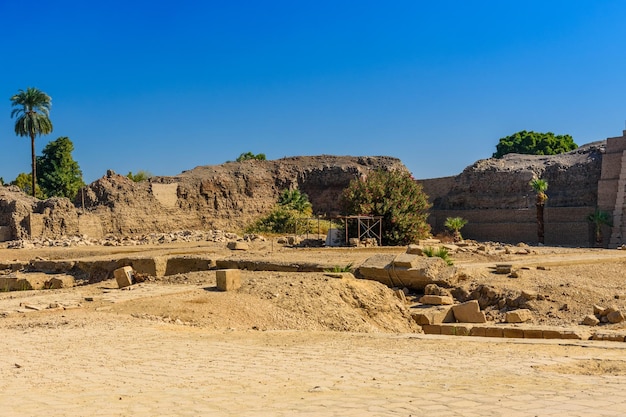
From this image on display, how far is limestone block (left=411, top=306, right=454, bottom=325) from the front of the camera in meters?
12.7

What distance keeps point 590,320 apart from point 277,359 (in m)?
7.03

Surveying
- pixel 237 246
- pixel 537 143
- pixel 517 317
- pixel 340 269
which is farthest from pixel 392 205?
pixel 537 143

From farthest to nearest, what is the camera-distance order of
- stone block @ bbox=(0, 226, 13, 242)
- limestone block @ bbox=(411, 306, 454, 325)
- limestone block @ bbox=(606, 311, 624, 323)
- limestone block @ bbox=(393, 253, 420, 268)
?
stone block @ bbox=(0, 226, 13, 242), limestone block @ bbox=(393, 253, 420, 268), limestone block @ bbox=(411, 306, 454, 325), limestone block @ bbox=(606, 311, 624, 323)

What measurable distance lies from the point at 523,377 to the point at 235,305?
5741mm

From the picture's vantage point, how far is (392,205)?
26.1 m

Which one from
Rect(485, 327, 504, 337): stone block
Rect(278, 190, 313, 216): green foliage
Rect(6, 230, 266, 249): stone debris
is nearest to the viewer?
Rect(485, 327, 504, 337): stone block

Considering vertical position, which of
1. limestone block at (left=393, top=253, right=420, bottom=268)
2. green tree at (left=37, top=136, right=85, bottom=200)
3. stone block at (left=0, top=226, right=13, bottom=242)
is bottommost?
limestone block at (left=393, top=253, right=420, bottom=268)

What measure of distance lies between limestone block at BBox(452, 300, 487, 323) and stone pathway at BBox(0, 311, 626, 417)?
3.74m

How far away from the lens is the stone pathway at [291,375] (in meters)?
5.29

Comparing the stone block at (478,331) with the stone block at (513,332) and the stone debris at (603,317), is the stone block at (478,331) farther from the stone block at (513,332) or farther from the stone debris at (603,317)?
the stone debris at (603,317)

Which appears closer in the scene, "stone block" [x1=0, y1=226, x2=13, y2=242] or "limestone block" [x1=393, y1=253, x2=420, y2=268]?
"limestone block" [x1=393, y1=253, x2=420, y2=268]

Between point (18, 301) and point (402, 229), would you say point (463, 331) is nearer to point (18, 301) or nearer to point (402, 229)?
point (18, 301)

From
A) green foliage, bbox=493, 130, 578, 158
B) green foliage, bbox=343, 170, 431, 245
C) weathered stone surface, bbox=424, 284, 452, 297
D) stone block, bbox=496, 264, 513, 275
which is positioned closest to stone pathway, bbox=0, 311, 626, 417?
weathered stone surface, bbox=424, 284, 452, 297

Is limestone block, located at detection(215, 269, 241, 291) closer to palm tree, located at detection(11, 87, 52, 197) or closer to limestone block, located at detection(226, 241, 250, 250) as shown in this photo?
limestone block, located at detection(226, 241, 250, 250)
